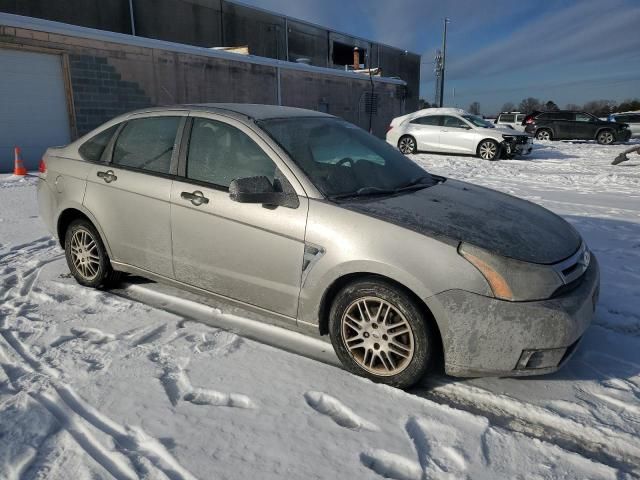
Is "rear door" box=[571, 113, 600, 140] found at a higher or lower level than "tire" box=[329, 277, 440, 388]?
higher

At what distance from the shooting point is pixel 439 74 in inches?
1789

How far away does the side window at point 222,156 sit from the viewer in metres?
3.31

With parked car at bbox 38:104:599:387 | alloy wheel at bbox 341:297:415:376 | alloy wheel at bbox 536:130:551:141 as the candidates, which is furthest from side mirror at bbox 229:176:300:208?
alloy wheel at bbox 536:130:551:141

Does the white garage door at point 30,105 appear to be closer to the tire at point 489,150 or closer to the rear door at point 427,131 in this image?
the rear door at point 427,131

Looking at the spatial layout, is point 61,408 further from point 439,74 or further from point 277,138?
point 439,74

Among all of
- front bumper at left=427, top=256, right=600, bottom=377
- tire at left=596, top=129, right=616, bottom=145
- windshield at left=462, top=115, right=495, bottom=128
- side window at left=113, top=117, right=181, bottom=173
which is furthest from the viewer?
tire at left=596, top=129, right=616, bottom=145

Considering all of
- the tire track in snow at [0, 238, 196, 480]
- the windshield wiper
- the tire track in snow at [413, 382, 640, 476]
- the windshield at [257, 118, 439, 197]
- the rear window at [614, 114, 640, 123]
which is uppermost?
the rear window at [614, 114, 640, 123]

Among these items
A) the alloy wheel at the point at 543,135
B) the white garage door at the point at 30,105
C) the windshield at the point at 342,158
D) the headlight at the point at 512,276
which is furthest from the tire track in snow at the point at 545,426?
the alloy wheel at the point at 543,135

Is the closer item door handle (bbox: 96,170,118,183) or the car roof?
the car roof

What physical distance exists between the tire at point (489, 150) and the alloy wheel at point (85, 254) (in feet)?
43.1

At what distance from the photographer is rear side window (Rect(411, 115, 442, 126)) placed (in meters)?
16.1

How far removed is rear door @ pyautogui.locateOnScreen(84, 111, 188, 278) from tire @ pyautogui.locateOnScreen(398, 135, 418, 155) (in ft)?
43.7

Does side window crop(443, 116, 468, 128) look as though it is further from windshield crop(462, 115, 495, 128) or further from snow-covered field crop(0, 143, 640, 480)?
snow-covered field crop(0, 143, 640, 480)

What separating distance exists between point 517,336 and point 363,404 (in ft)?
2.94
